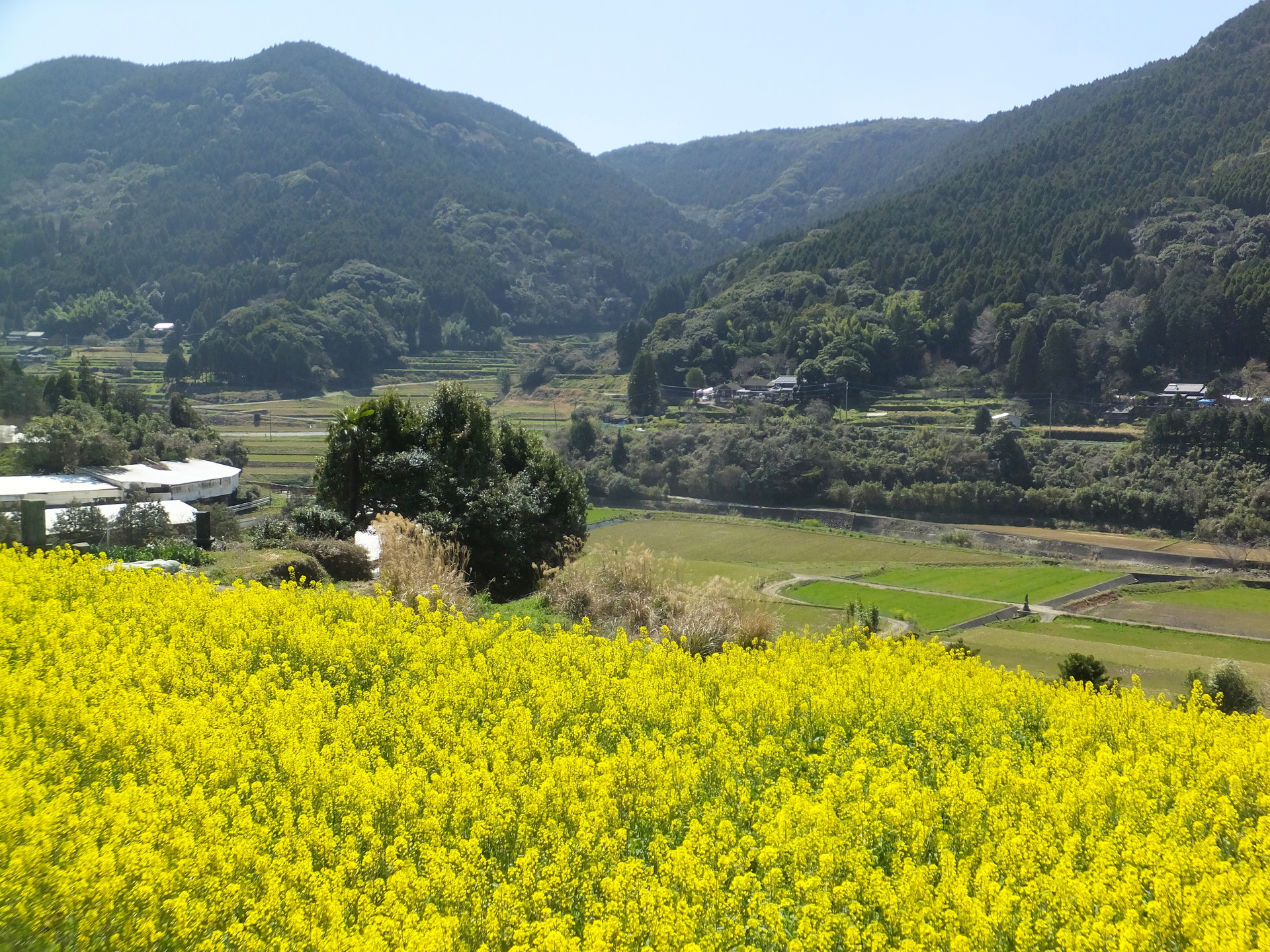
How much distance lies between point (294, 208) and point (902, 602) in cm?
12277

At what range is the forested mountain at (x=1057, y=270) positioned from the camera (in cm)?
6731

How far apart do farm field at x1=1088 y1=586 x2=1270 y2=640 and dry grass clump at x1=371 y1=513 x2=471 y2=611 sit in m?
25.0

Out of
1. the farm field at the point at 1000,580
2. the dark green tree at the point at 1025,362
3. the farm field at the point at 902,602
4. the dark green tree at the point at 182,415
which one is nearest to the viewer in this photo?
the farm field at the point at 902,602

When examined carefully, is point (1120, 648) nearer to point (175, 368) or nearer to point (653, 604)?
point (653, 604)

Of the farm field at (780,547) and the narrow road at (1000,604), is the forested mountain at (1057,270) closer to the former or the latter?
the farm field at (780,547)

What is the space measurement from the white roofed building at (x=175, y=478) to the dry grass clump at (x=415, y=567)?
17.4 m

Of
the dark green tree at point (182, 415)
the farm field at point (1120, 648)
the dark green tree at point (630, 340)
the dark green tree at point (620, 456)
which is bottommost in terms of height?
the farm field at point (1120, 648)

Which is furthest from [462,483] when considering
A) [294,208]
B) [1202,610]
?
[294,208]

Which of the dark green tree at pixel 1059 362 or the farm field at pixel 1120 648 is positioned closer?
the farm field at pixel 1120 648

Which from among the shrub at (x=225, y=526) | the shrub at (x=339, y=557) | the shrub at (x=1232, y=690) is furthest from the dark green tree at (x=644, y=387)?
the shrub at (x=1232, y=690)

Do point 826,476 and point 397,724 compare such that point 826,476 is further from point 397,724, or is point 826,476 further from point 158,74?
point 158,74

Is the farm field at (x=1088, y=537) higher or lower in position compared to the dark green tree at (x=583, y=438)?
lower

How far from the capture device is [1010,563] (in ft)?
137

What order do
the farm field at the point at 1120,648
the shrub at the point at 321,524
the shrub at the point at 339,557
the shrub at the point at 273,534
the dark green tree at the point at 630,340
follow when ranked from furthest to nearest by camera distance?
the dark green tree at the point at 630,340, the farm field at the point at 1120,648, the shrub at the point at 321,524, the shrub at the point at 273,534, the shrub at the point at 339,557
